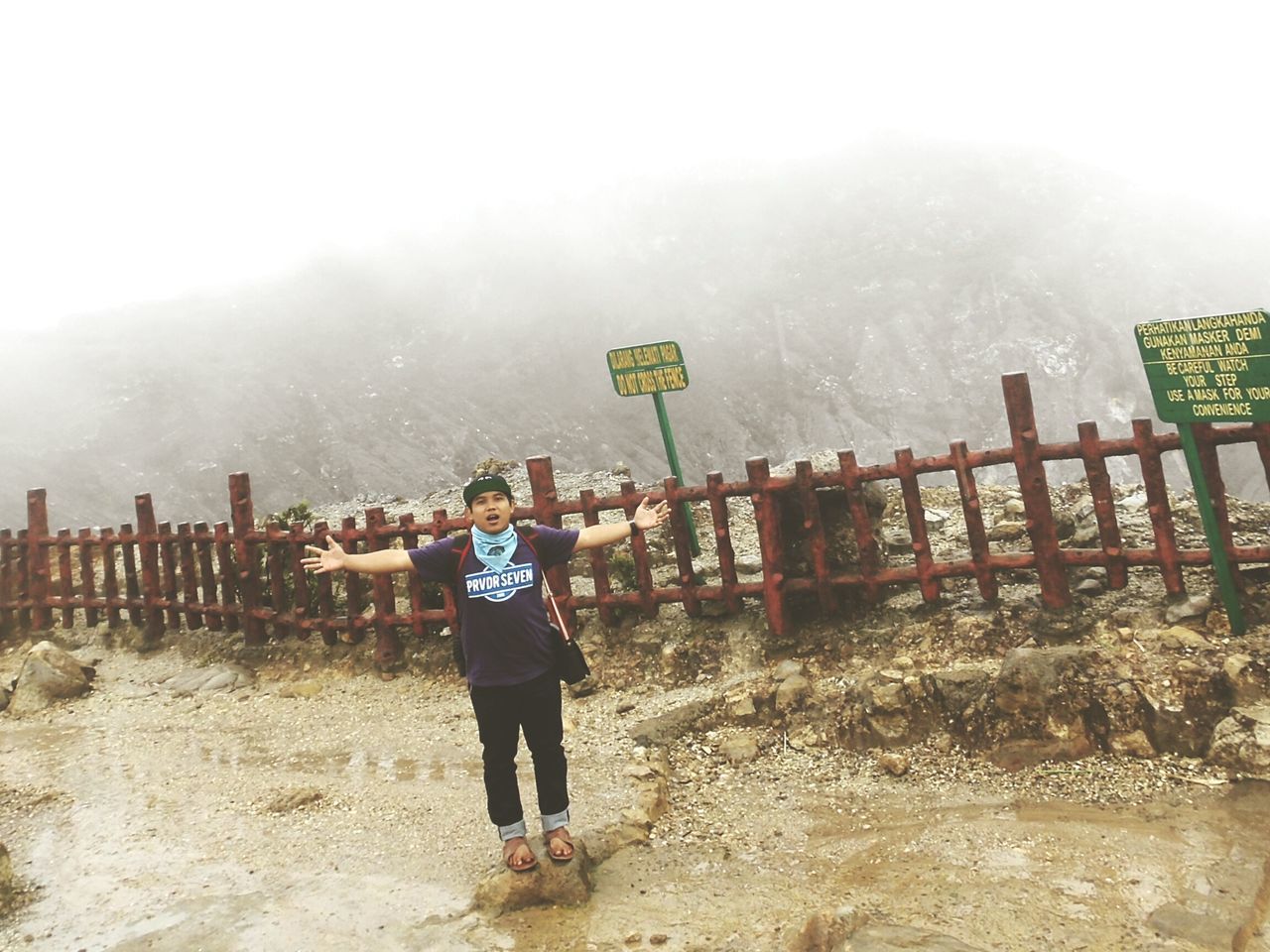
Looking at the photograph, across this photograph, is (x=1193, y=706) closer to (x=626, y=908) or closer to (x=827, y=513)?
(x=827, y=513)

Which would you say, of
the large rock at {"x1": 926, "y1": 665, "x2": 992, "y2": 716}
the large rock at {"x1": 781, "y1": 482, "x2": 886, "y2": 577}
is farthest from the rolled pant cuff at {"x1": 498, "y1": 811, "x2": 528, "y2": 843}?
the large rock at {"x1": 781, "y1": 482, "x2": 886, "y2": 577}

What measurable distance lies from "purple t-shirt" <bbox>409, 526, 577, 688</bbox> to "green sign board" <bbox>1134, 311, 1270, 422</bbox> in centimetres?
368

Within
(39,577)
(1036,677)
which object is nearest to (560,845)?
(1036,677)

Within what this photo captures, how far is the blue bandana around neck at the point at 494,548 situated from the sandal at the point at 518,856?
1.22 meters

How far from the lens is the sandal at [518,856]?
3.99 meters

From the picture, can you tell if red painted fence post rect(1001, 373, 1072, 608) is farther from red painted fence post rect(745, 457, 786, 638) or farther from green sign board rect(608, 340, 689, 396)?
green sign board rect(608, 340, 689, 396)

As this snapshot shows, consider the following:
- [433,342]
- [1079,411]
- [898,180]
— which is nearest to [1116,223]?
[898,180]

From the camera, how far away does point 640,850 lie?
4.50m

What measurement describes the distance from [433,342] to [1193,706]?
3520 cm

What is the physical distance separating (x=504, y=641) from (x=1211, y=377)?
4.17m

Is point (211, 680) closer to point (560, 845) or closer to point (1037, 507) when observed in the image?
point (560, 845)

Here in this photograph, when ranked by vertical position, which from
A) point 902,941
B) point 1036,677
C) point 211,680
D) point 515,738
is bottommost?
point 902,941

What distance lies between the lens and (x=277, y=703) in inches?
303

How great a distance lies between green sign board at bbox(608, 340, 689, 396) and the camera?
28.6 feet
